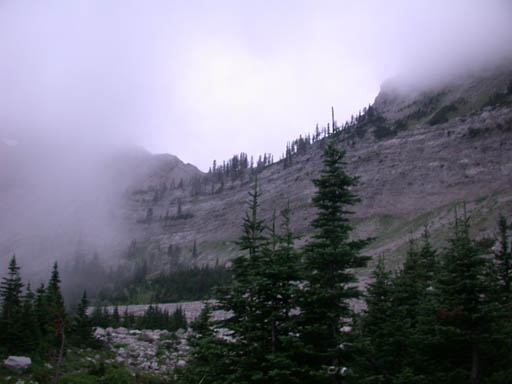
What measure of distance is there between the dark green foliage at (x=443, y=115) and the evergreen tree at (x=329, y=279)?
139159 millimetres

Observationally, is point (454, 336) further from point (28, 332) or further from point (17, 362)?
point (28, 332)

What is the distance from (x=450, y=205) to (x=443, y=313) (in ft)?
319

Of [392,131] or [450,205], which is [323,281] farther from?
[392,131]

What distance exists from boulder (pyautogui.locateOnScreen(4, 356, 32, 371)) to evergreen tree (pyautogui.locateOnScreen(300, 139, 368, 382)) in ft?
68.1

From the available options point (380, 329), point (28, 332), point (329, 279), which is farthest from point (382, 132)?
point (329, 279)

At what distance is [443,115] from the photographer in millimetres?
139875

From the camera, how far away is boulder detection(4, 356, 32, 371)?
24719mm

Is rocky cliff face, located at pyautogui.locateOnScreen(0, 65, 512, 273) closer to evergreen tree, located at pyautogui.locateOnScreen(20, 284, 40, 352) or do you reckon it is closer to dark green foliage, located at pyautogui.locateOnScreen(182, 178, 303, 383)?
evergreen tree, located at pyautogui.locateOnScreen(20, 284, 40, 352)

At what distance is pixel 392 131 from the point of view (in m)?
152

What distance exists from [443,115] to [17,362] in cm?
14900

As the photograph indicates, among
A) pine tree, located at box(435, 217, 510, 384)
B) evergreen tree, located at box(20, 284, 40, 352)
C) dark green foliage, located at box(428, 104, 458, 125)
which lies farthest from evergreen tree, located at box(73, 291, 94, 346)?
dark green foliage, located at box(428, 104, 458, 125)

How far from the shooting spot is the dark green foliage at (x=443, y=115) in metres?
138

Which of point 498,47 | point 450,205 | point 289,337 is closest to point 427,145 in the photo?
point 450,205

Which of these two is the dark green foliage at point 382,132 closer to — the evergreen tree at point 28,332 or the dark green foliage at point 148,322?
the dark green foliage at point 148,322
